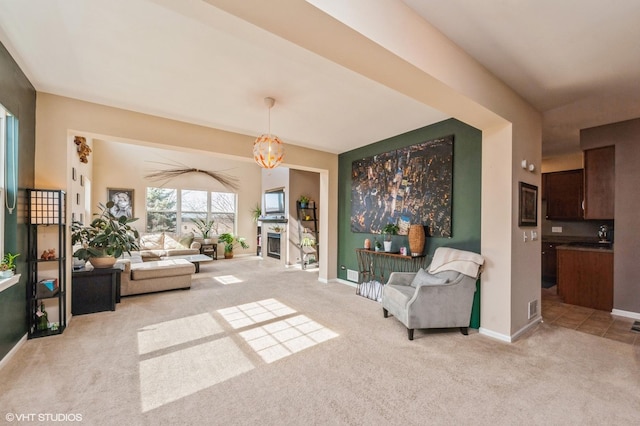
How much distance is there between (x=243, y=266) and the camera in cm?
718

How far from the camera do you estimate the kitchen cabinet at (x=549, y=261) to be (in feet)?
18.3

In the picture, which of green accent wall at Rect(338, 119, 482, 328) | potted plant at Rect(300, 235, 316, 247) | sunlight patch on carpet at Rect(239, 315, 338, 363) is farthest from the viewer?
potted plant at Rect(300, 235, 316, 247)

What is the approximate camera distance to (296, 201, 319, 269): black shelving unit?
7242mm

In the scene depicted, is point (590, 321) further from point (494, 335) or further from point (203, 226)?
point (203, 226)

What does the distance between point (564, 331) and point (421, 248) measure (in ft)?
5.64

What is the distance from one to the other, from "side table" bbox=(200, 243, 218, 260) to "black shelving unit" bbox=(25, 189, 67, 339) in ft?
16.8

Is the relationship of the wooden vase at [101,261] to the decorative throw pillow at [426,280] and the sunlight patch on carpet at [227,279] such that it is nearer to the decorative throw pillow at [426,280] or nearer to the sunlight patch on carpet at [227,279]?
→ the sunlight patch on carpet at [227,279]

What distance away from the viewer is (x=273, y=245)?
8.15 m

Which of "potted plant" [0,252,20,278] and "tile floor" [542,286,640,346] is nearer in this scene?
"potted plant" [0,252,20,278]

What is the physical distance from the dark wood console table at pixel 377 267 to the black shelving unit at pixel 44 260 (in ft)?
12.3

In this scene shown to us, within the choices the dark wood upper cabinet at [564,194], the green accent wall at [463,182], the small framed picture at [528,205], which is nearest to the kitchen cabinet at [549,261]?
the dark wood upper cabinet at [564,194]

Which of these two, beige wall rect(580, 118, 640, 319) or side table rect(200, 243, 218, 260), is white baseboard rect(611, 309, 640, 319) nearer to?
beige wall rect(580, 118, 640, 319)

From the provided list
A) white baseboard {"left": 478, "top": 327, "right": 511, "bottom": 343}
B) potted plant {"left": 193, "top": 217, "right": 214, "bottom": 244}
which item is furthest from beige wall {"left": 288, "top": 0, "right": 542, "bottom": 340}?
potted plant {"left": 193, "top": 217, "right": 214, "bottom": 244}

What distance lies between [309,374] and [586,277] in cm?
431
